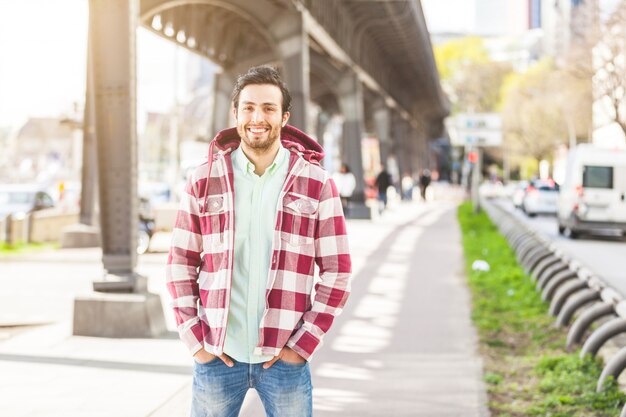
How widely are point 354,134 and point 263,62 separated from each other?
212 inches

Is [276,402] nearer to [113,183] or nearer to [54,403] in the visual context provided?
[54,403]

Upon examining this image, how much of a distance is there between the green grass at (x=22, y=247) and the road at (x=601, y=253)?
428 inches

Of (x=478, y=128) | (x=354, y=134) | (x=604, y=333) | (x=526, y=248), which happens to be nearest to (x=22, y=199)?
(x=354, y=134)

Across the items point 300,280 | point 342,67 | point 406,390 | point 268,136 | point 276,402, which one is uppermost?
point 342,67

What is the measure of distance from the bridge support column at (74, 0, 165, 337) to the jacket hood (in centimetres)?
521

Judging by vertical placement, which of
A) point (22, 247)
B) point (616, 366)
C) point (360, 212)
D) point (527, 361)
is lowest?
point (527, 361)

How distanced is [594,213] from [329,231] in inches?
803

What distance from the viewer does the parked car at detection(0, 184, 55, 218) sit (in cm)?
2878

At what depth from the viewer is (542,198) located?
35594 millimetres

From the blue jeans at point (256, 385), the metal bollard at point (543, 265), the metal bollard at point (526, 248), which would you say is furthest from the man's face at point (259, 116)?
the metal bollard at point (526, 248)

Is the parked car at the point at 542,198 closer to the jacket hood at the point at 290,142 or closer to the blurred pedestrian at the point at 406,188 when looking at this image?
the blurred pedestrian at the point at 406,188

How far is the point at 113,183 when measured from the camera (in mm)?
8562

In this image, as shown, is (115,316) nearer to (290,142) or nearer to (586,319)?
(586,319)

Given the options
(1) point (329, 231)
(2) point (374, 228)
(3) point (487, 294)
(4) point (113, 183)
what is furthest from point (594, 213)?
(1) point (329, 231)
